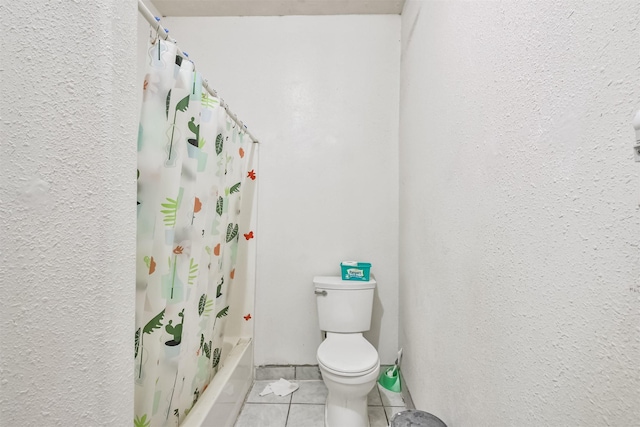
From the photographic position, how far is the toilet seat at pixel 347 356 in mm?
1450

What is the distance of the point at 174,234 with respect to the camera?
1.00m

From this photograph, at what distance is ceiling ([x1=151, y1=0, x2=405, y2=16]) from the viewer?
2.02 metres

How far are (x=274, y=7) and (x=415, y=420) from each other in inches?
91.9

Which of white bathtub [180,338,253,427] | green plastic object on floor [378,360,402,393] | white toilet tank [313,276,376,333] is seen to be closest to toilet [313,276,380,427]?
white toilet tank [313,276,376,333]

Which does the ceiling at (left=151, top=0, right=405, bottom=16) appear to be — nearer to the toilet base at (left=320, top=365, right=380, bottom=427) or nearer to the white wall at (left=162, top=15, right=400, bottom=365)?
the white wall at (left=162, top=15, right=400, bottom=365)

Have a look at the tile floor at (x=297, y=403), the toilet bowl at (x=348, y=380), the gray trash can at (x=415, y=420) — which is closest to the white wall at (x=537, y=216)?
the gray trash can at (x=415, y=420)

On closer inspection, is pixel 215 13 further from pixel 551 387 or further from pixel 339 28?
pixel 551 387

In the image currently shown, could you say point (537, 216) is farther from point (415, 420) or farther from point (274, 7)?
point (274, 7)

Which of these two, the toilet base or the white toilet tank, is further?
the white toilet tank

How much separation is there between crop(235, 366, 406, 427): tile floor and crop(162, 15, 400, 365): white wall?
0.30 feet

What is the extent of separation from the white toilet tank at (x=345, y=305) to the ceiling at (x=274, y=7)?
5.68ft

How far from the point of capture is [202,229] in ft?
3.87

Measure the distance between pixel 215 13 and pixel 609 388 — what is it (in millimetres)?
2547

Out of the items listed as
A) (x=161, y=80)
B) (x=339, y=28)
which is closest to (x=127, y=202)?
(x=161, y=80)
